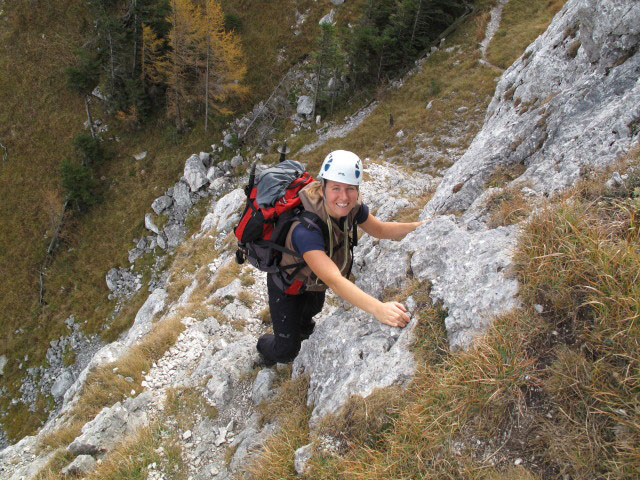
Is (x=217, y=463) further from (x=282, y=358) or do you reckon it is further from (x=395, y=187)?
(x=395, y=187)

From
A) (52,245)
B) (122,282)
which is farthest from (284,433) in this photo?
(52,245)

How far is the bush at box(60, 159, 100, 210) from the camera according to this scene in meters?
32.6

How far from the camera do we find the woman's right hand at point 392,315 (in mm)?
4336

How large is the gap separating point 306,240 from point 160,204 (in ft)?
103

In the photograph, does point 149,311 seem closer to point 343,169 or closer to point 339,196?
point 339,196

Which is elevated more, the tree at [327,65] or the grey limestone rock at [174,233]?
the tree at [327,65]

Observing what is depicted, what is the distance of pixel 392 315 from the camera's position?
439 centimetres

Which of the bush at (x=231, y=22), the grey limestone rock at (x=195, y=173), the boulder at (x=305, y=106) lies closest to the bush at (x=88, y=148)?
the grey limestone rock at (x=195, y=173)

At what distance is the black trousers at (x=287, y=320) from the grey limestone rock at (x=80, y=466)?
9.94 ft

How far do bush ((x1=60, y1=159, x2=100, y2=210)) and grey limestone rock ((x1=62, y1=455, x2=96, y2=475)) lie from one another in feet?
111

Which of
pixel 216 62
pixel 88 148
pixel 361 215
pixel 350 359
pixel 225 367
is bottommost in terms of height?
pixel 225 367

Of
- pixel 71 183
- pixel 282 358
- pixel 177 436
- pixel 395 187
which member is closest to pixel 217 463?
pixel 177 436

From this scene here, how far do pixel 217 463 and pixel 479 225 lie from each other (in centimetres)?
524

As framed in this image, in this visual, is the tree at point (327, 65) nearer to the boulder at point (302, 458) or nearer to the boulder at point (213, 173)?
the boulder at point (213, 173)
